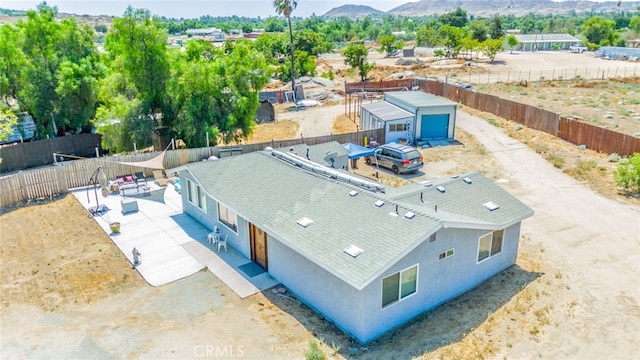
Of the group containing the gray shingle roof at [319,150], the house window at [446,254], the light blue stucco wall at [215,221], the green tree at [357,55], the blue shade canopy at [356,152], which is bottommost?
the light blue stucco wall at [215,221]

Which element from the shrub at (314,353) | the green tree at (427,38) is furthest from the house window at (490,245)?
the green tree at (427,38)

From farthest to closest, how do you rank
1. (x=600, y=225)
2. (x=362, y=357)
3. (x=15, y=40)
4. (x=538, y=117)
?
1. (x=538, y=117)
2. (x=15, y=40)
3. (x=600, y=225)
4. (x=362, y=357)

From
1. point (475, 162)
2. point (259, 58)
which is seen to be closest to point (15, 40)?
point (259, 58)

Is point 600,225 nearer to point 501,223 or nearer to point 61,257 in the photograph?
point 501,223

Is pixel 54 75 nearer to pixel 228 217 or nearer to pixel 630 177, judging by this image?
→ pixel 228 217

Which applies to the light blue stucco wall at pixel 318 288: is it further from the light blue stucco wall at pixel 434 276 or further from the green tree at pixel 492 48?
the green tree at pixel 492 48

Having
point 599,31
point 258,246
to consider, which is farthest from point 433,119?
point 599,31

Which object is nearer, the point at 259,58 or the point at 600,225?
the point at 600,225
